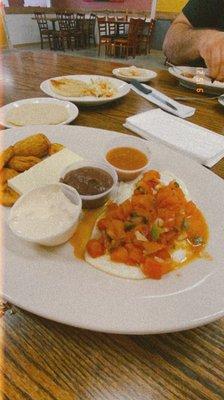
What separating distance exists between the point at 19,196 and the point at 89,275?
46 cm

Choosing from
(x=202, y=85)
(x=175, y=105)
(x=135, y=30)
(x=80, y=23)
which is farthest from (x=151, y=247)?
(x=80, y=23)

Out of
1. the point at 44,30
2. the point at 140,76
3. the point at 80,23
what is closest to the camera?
the point at 140,76

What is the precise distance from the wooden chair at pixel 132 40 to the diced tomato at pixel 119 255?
1052 cm

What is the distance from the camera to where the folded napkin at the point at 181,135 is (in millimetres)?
1363

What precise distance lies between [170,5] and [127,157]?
10225 millimetres

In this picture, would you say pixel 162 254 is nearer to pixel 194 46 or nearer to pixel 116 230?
pixel 116 230

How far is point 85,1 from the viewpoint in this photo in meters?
13.2

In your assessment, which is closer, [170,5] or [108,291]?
[108,291]

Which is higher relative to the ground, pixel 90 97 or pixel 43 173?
pixel 90 97

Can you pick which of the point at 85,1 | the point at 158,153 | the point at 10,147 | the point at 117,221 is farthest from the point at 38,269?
the point at 85,1

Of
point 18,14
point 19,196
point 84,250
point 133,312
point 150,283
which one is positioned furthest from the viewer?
point 18,14

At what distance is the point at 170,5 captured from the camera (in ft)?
30.0

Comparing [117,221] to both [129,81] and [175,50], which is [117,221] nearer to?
[129,81]

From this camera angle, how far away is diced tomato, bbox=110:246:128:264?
0.86m
